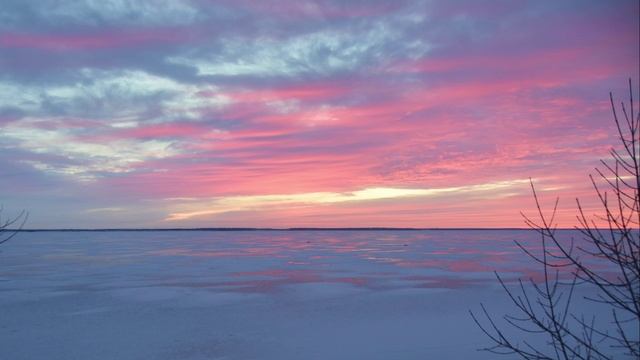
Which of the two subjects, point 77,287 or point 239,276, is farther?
point 239,276

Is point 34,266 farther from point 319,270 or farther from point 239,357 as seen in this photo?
point 239,357

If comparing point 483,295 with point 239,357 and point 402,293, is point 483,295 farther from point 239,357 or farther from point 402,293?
point 239,357

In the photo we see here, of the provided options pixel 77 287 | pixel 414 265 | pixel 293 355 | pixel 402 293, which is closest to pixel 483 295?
pixel 402 293

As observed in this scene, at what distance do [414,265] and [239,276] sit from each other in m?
8.86

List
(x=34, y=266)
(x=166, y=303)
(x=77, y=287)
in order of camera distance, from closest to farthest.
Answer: (x=166, y=303)
(x=77, y=287)
(x=34, y=266)

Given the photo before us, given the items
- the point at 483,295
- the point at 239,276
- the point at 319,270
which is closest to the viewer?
the point at 483,295

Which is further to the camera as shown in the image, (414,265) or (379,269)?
(414,265)

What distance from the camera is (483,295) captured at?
48.9ft

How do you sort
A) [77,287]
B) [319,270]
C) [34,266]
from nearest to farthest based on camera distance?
[77,287], [319,270], [34,266]

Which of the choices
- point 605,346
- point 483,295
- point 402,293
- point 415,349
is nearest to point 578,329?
point 605,346

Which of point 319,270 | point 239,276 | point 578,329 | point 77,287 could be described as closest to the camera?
point 578,329

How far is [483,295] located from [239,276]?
913 centimetres

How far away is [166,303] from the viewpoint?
13852mm

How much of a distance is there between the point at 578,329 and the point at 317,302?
20.1 ft
